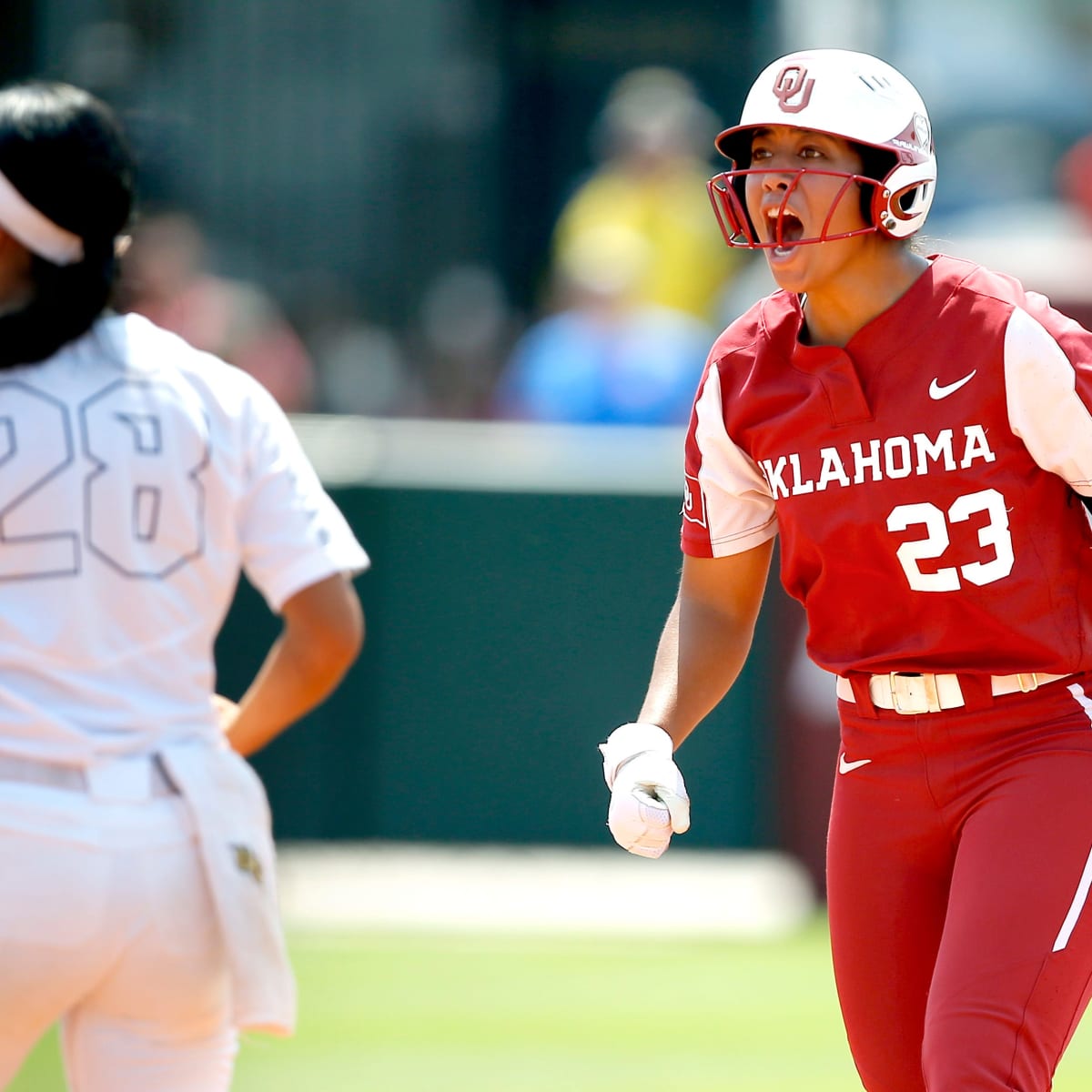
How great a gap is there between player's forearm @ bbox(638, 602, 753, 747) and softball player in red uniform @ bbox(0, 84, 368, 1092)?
97 centimetres

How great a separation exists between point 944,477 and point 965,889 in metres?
0.72

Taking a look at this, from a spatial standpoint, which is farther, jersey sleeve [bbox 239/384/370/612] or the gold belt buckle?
the gold belt buckle

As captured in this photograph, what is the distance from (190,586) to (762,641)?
253 inches

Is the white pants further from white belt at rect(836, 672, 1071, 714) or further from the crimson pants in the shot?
white belt at rect(836, 672, 1071, 714)

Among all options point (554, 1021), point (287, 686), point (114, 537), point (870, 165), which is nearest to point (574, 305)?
point (554, 1021)

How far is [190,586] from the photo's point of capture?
3.42m

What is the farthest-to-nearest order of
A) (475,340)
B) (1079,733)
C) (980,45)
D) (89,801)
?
1. (980,45)
2. (475,340)
3. (1079,733)
4. (89,801)

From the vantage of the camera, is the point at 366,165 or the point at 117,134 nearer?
the point at 117,134

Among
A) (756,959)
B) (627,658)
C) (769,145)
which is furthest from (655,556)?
(769,145)

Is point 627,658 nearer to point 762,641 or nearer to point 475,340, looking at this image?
point 762,641

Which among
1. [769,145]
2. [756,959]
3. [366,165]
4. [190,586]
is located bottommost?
[756,959]

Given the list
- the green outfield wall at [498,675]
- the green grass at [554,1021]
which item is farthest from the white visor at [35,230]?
the green outfield wall at [498,675]

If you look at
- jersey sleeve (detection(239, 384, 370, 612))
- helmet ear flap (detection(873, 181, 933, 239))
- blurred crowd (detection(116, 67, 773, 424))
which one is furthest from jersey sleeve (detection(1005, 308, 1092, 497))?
blurred crowd (detection(116, 67, 773, 424))

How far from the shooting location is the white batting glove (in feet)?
12.6
